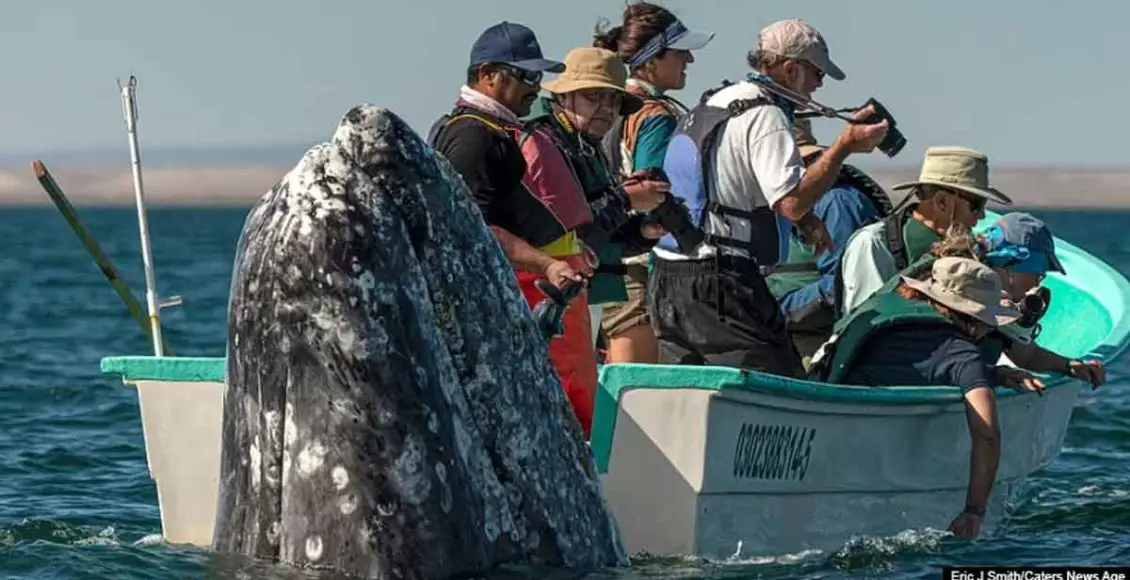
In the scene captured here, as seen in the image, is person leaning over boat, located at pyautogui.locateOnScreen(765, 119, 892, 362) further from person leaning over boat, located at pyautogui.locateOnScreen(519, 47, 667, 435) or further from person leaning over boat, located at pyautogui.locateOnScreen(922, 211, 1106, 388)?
person leaning over boat, located at pyautogui.locateOnScreen(519, 47, 667, 435)

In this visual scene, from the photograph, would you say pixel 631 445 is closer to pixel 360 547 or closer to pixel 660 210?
pixel 660 210

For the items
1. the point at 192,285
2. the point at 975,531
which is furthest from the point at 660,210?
the point at 192,285

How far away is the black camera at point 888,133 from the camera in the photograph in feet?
28.6

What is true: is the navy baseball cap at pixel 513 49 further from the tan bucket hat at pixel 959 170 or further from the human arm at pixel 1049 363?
the human arm at pixel 1049 363

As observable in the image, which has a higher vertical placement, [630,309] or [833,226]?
[833,226]

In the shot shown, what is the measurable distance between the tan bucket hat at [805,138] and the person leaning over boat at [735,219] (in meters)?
1.18

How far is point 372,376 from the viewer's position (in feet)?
19.3

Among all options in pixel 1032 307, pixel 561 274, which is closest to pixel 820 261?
pixel 1032 307

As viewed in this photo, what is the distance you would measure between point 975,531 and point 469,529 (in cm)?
339

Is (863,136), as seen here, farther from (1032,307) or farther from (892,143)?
(1032,307)

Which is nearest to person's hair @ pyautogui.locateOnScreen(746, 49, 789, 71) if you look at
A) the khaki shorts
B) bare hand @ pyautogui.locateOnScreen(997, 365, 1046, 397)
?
the khaki shorts

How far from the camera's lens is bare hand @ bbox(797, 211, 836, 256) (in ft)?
31.3

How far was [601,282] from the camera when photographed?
854 cm

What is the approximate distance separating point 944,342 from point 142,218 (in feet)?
11.1
